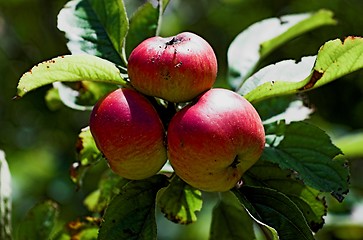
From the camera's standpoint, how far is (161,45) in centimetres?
128

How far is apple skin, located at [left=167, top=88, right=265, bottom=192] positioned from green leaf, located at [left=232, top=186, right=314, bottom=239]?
0.33ft

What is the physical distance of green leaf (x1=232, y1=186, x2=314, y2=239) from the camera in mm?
1287

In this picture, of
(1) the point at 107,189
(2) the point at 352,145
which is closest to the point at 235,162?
(1) the point at 107,189

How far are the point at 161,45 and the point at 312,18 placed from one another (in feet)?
2.45

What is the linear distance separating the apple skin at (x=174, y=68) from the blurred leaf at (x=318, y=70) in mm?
130

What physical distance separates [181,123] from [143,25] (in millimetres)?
484

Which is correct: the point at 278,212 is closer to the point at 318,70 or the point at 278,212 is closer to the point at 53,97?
the point at 318,70

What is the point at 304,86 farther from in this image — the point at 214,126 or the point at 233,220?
the point at 233,220

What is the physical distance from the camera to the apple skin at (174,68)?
4.12 ft

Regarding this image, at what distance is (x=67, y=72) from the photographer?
1.31 m

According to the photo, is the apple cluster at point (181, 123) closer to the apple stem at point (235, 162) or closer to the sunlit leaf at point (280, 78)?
the apple stem at point (235, 162)

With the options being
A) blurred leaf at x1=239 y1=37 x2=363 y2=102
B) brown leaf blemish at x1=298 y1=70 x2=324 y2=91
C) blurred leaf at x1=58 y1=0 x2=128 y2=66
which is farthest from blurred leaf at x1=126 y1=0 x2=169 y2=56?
brown leaf blemish at x1=298 y1=70 x2=324 y2=91

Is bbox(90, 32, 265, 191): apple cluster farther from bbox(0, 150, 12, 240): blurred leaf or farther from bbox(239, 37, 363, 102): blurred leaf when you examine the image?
bbox(0, 150, 12, 240): blurred leaf

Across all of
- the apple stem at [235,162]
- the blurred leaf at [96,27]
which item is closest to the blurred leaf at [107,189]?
the blurred leaf at [96,27]
